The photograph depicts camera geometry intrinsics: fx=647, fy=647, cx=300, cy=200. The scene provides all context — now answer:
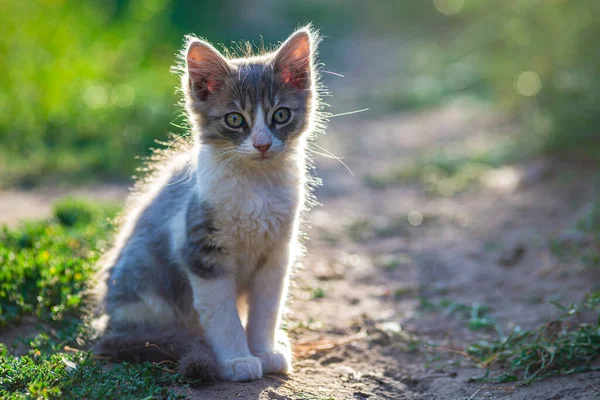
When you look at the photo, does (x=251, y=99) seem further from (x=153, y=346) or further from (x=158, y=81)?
(x=158, y=81)

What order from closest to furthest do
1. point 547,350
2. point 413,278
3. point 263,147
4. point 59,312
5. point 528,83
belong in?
point 263,147 → point 547,350 → point 59,312 → point 413,278 → point 528,83

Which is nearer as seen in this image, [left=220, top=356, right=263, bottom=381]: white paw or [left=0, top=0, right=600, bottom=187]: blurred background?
[left=220, top=356, right=263, bottom=381]: white paw

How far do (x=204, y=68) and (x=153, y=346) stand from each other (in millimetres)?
1343

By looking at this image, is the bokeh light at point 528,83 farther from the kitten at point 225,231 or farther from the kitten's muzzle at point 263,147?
the kitten's muzzle at point 263,147

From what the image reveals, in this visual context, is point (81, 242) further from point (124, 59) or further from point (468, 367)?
point (124, 59)

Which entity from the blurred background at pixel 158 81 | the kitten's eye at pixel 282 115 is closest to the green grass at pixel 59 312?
the kitten's eye at pixel 282 115

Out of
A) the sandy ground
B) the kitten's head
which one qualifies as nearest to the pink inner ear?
the kitten's head

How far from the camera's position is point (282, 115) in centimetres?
313

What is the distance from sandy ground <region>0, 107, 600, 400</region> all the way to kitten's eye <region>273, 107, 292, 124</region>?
4.05 ft

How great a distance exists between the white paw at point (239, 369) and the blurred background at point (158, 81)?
13.9 feet

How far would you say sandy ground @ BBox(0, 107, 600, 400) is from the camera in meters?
3.16

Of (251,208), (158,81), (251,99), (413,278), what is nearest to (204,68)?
(251,99)

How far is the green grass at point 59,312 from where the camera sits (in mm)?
2643

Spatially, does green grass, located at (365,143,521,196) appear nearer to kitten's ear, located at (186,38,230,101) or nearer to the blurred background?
the blurred background
